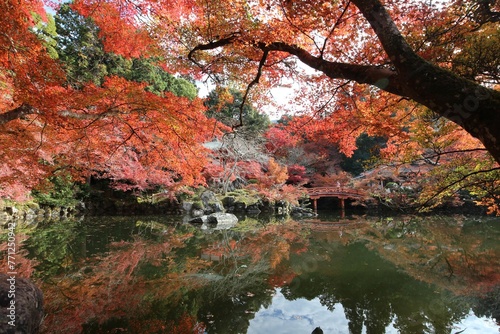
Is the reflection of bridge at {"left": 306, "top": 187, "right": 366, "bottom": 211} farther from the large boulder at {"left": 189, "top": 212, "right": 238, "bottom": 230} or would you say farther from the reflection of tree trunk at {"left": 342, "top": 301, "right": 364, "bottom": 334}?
the reflection of tree trunk at {"left": 342, "top": 301, "right": 364, "bottom": 334}

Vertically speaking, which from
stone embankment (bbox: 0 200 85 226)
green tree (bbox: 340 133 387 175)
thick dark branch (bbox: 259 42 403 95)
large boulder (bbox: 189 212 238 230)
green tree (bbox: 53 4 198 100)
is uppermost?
green tree (bbox: 53 4 198 100)

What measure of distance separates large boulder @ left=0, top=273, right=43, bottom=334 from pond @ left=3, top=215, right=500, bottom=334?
25cm

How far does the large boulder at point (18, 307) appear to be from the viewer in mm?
2424

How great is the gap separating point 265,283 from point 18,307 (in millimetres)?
3217

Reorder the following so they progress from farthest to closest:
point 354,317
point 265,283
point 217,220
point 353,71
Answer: point 217,220 → point 265,283 → point 354,317 → point 353,71

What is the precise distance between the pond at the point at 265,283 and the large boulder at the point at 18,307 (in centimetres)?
25

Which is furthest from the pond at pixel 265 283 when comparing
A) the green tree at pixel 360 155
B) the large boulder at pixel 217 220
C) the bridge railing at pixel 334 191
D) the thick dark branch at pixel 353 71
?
the green tree at pixel 360 155

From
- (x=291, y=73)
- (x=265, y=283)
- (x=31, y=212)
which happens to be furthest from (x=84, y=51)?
(x=265, y=283)

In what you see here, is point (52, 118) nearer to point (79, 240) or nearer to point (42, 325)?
point (42, 325)

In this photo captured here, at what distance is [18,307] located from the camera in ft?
8.49

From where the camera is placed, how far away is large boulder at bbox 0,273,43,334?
2.42 meters

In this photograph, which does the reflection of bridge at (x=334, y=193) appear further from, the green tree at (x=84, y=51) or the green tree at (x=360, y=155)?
the green tree at (x=84, y=51)

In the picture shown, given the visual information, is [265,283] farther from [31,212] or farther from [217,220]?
[31,212]

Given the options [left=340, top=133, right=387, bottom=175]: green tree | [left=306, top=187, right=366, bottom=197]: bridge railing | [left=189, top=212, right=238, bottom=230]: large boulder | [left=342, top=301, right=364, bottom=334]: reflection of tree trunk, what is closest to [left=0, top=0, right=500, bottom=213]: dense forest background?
[left=342, top=301, right=364, bottom=334]: reflection of tree trunk
